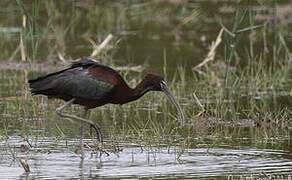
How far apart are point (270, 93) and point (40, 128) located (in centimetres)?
322

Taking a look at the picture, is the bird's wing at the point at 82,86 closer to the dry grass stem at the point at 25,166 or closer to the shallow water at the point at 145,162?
the shallow water at the point at 145,162

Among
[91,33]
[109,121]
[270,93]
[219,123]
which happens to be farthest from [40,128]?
[91,33]

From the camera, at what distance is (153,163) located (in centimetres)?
920

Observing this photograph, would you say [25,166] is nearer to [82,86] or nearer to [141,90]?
[82,86]

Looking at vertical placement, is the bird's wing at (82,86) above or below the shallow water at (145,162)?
above

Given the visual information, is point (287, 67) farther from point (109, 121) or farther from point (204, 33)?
point (204, 33)

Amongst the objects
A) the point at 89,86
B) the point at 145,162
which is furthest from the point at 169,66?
the point at 145,162

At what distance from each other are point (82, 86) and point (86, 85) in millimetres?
35

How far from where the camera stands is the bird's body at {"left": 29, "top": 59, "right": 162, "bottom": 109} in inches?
392

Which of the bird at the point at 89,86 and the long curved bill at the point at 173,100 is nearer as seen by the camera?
the bird at the point at 89,86

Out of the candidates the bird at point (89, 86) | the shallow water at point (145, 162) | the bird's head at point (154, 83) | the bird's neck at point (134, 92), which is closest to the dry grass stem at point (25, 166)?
the shallow water at point (145, 162)

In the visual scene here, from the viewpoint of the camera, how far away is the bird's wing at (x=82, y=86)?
32.7ft

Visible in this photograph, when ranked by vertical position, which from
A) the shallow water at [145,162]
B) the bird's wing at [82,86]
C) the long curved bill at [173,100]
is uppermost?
the bird's wing at [82,86]

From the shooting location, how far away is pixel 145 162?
9.26 m
